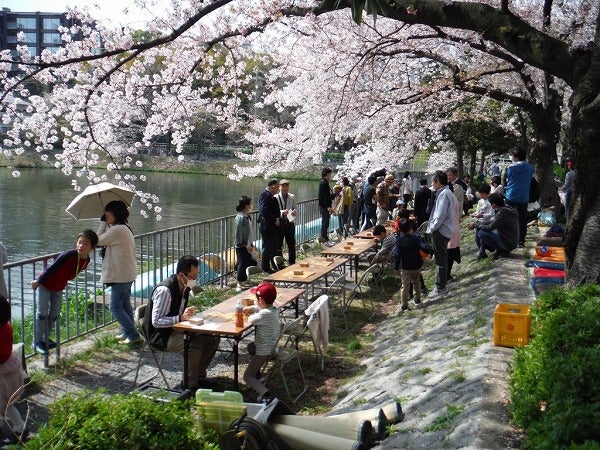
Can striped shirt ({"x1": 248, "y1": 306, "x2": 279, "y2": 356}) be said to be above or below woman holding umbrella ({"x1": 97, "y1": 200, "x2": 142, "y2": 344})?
below

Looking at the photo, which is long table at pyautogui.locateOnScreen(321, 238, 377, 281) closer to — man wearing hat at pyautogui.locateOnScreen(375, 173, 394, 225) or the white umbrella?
man wearing hat at pyautogui.locateOnScreen(375, 173, 394, 225)

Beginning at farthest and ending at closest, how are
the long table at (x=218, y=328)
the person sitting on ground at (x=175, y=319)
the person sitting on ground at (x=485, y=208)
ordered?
the person sitting on ground at (x=485, y=208) → the person sitting on ground at (x=175, y=319) → the long table at (x=218, y=328)

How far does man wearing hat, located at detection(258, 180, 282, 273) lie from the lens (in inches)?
436

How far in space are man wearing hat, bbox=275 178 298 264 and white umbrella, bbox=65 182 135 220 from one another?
3.95m

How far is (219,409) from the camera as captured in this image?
4469mm

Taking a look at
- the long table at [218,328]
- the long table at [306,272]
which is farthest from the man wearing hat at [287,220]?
the long table at [218,328]

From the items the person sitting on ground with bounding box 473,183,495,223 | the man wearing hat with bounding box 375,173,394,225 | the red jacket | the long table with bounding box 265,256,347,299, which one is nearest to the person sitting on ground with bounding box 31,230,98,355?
the red jacket

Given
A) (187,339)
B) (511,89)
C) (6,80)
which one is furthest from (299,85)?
(187,339)

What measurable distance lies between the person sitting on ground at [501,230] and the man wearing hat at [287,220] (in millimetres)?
3594

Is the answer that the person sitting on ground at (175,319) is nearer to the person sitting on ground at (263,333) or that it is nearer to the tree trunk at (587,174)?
the person sitting on ground at (263,333)

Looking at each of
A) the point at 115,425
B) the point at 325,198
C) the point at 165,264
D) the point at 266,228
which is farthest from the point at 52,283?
the point at 325,198

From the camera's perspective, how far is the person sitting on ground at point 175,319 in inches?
241

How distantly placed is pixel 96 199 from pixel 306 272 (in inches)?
116

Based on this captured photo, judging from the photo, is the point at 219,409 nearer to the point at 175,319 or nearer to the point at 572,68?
the point at 175,319
